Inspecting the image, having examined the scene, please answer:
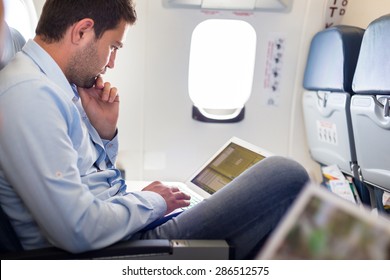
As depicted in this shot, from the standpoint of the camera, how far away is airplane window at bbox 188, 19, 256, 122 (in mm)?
2559

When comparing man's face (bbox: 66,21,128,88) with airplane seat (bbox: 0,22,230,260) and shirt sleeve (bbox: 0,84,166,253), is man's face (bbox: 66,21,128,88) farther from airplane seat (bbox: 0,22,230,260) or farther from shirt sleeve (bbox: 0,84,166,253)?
airplane seat (bbox: 0,22,230,260)

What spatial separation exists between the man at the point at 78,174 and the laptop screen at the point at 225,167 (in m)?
A: 0.54

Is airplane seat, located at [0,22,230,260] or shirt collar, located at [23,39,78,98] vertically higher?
shirt collar, located at [23,39,78,98]

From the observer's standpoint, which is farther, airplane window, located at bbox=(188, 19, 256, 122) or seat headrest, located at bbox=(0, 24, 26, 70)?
airplane window, located at bbox=(188, 19, 256, 122)

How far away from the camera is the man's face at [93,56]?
4.18ft

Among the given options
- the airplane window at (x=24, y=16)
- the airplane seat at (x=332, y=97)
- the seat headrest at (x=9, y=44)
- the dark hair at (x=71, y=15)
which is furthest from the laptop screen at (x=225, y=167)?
the airplane window at (x=24, y=16)

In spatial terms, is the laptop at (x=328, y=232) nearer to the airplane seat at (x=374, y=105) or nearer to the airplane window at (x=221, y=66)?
the airplane seat at (x=374, y=105)

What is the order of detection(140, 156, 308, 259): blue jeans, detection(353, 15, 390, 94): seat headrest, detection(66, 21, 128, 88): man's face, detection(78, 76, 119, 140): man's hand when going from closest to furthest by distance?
detection(140, 156, 308, 259): blue jeans < detection(66, 21, 128, 88): man's face < detection(78, 76, 119, 140): man's hand < detection(353, 15, 390, 94): seat headrest

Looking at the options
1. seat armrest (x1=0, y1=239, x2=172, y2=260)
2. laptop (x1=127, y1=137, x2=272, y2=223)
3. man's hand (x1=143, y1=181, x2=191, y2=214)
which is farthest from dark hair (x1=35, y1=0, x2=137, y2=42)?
laptop (x1=127, y1=137, x2=272, y2=223)

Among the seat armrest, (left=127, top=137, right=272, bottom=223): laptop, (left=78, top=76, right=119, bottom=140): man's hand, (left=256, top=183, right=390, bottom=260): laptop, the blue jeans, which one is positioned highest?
(left=256, top=183, right=390, bottom=260): laptop

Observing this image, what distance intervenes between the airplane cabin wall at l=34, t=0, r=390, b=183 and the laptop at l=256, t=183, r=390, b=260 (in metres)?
2.16

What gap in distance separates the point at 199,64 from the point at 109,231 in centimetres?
173

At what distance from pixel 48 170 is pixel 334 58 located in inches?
70.2

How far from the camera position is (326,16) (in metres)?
2.52
